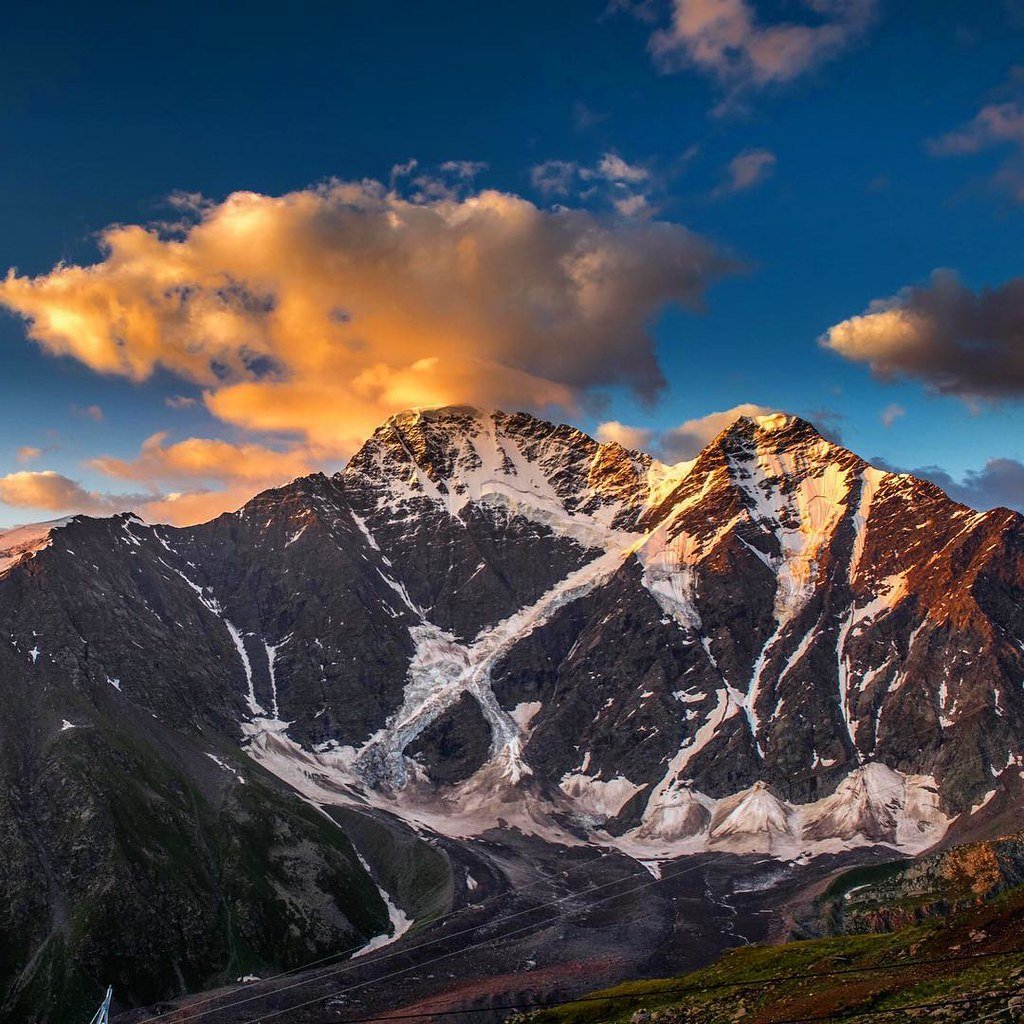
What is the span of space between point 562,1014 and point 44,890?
127 meters

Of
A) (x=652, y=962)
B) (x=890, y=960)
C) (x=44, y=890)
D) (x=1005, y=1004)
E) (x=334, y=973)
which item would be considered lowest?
(x=652, y=962)

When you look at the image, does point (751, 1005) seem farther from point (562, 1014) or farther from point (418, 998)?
point (418, 998)

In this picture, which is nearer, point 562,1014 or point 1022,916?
point 1022,916

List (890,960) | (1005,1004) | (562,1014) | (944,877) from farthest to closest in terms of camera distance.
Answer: (944,877) → (562,1014) → (890,960) → (1005,1004)

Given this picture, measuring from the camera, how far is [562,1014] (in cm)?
12119

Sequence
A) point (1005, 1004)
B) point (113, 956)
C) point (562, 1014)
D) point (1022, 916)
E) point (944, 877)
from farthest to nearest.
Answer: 1. point (113, 956)
2. point (944, 877)
3. point (562, 1014)
4. point (1022, 916)
5. point (1005, 1004)

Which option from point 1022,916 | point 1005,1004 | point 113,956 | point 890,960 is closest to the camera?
point 1005,1004

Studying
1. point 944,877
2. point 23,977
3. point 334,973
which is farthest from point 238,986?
point 944,877

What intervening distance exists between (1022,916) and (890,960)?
12805 millimetres

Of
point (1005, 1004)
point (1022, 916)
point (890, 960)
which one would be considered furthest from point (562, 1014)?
point (1005, 1004)

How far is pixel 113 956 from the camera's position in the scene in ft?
604

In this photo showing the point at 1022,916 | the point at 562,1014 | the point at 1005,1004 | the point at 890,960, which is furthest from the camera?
the point at 562,1014

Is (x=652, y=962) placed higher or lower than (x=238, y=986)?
lower

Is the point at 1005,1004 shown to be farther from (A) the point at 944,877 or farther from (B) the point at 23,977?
(B) the point at 23,977
